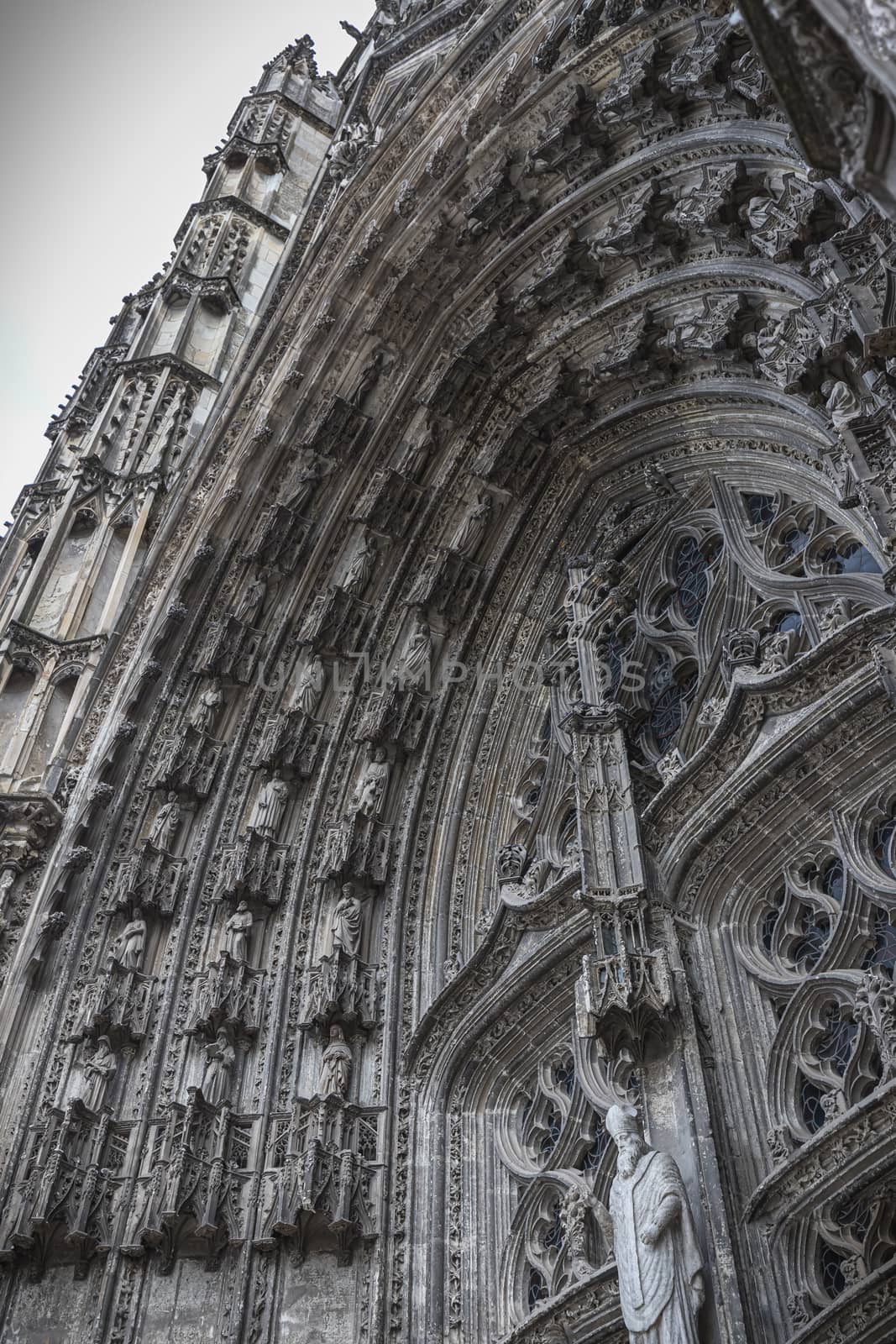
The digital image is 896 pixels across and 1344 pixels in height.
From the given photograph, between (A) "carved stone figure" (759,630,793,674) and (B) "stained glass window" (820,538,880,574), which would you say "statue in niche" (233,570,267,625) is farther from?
(B) "stained glass window" (820,538,880,574)

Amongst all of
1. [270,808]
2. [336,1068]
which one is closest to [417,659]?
[270,808]

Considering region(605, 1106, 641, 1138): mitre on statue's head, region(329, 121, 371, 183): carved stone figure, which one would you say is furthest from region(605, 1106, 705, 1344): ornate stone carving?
region(329, 121, 371, 183): carved stone figure

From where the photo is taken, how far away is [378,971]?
9.81 metres

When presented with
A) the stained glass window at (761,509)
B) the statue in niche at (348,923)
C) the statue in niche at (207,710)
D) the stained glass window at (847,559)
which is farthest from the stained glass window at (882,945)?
the statue in niche at (207,710)

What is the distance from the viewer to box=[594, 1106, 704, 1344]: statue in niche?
19.7 ft

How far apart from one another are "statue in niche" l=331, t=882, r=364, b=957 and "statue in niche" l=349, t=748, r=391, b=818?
2.12 feet

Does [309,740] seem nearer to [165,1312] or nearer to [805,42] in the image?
[165,1312]

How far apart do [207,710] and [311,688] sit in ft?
2.88

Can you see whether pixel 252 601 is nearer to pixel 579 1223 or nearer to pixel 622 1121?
pixel 579 1223

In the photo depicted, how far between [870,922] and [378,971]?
12.0 feet

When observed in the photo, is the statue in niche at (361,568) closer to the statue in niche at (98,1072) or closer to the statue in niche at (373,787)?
the statue in niche at (373,787)

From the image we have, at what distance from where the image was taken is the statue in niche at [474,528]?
38.2ft

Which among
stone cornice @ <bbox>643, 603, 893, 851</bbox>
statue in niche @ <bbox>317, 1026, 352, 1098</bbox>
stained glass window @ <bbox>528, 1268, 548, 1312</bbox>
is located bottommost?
stained glass window @ <bbox>528, 1268, 548, 1312</bbox>

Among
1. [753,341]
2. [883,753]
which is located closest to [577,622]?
[753,341]
